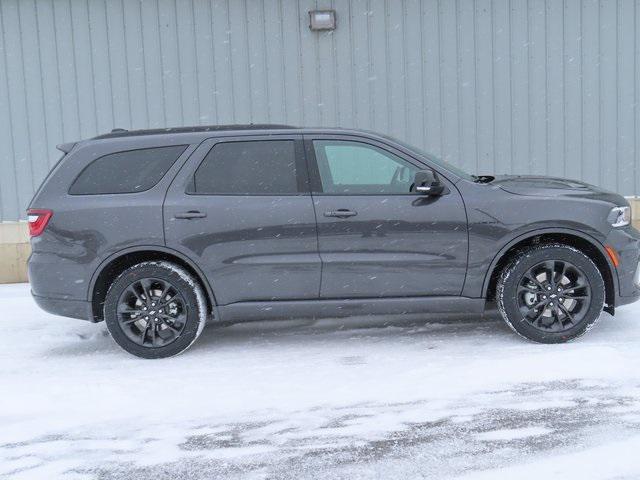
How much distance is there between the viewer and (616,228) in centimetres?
622

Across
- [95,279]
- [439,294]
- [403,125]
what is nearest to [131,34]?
[403,125]

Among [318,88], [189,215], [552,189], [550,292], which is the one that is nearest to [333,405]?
[189,215]

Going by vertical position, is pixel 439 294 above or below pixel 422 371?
above

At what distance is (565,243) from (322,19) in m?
4.67

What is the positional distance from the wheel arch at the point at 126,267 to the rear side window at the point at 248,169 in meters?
0.53

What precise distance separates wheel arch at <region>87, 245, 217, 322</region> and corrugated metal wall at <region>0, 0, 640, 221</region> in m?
3.87

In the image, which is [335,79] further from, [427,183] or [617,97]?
[427,183]

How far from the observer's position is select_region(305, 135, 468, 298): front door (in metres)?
6.16

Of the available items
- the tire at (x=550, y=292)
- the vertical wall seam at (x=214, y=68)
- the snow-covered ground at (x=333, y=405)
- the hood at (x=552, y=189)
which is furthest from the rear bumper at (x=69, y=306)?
the vertical wall seam at (x=214, y=68)

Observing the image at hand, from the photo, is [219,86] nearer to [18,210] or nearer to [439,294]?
[18,210]

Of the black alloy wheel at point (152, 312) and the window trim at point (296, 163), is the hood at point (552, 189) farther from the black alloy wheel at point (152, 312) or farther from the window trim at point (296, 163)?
the black alloy wheel at point (152, 312)

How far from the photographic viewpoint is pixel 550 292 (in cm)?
618

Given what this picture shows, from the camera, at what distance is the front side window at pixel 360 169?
20.5ft

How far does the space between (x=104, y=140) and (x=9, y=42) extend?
4199 millimetres
